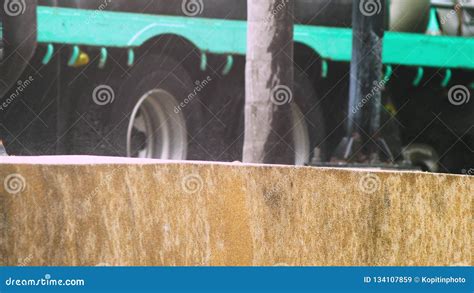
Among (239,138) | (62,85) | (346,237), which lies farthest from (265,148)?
(346,237)

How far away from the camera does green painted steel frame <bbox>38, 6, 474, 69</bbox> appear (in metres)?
8.05

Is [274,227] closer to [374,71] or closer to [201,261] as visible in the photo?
[201,261]

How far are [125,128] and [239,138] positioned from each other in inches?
36.8

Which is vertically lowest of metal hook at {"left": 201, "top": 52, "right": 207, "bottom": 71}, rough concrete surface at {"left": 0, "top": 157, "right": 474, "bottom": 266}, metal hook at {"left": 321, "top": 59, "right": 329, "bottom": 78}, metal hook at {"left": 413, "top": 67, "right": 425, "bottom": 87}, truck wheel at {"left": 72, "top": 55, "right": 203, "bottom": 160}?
rough concrete surface at {"left": 0, "top": 157, "right": 474, "bottom": 266}

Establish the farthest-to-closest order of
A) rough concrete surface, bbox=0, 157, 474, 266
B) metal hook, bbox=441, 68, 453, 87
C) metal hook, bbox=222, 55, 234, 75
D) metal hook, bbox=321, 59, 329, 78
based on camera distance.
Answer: metal hook, bbox=441, 68, 453, 87
metal hook, bbox=321, 59, 329, 78
metal hook, bbox=222, 55, 234, 75
rough concrete surface, bbox=0, 157, 474, 266

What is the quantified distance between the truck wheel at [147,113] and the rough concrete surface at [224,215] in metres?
3.05

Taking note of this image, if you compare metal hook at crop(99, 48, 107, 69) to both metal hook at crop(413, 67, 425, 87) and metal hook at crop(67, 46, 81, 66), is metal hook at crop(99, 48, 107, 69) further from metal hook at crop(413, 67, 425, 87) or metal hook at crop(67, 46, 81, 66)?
metal hook at crop(413, 67, 425, 87)

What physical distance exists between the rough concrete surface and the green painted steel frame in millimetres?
2980

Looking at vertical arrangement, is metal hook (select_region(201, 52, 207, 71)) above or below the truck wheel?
above

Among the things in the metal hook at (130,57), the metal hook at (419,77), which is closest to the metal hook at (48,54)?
the metal hook at (130,57)

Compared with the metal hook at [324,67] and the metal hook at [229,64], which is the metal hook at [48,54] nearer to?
the metal hook at [229,64]

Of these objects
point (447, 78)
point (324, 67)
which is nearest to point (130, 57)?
point (324, 67)

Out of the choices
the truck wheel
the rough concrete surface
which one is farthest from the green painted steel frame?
the rough concrete surface

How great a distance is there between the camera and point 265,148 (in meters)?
7.84
